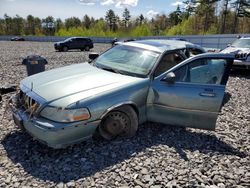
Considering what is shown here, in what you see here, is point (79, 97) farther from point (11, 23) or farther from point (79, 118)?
point (11, 23)

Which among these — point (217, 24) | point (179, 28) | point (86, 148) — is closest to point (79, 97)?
point (86, 148)

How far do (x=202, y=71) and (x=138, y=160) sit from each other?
2.01 meters

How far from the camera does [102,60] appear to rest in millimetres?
4875

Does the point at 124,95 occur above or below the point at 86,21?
below

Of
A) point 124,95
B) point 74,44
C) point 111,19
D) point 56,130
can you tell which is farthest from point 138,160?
point 111,19

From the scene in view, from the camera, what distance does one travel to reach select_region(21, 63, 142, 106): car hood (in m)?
3.47

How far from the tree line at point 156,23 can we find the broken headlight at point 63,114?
166 feet

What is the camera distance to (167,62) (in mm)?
4477

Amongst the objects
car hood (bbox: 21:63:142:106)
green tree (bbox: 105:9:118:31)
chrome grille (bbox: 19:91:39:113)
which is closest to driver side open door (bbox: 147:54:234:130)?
car hood (bbox: 21:63:142:106)

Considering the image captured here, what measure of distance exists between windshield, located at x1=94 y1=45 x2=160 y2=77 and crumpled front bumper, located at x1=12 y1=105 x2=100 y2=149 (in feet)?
3.92

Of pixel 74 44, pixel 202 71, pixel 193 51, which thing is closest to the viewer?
pixel 202 71

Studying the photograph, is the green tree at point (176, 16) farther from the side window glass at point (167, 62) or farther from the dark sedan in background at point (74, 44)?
the side window glass at point (167, 62)

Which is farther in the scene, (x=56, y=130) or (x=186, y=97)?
(x=186, y=97)

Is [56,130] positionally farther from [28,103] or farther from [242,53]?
[242,53]
